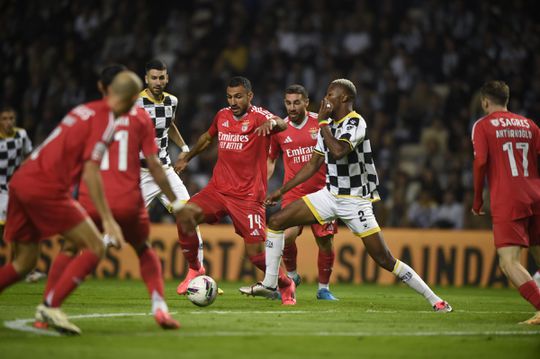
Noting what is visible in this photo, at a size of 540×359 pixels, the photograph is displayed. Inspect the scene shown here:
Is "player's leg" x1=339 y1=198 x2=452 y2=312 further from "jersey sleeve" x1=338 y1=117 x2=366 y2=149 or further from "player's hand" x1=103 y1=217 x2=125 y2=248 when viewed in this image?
"player's hand" x1=103 y1=217 x2=125 y2=248

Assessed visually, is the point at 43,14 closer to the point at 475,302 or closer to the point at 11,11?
the point at 11,11

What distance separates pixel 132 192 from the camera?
8.30 meters

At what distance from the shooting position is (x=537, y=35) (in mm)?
20734

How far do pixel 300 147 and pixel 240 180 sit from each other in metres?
1.22

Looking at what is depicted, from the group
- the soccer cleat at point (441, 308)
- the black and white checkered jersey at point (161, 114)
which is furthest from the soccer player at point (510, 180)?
the black and white checkered jersey at point (161, 114)

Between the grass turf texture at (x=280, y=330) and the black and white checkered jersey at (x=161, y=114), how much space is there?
1.90m

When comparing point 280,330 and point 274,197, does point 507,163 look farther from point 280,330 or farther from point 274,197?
point 280,330

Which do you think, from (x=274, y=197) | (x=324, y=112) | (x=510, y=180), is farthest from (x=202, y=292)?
(x=510, y=180)

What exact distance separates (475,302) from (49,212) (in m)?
6.76

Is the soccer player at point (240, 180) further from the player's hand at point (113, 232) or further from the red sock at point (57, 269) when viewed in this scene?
the player's hand at point (113, 232)

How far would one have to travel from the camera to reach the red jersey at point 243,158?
11.9 m

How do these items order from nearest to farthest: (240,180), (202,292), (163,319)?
(163,319) < (202,292) < (240,180)

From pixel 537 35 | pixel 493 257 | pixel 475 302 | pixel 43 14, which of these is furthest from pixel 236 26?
pixel 475 302

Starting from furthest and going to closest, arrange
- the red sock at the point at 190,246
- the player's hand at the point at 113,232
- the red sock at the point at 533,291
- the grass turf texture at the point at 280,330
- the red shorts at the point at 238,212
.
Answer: the red sock at the point at 190,246
the red shorts at the point at 238,212
the red sock at the point at 533,291
the player's hand at the point at 113,232
the grass turf texture at the point at 280,330
